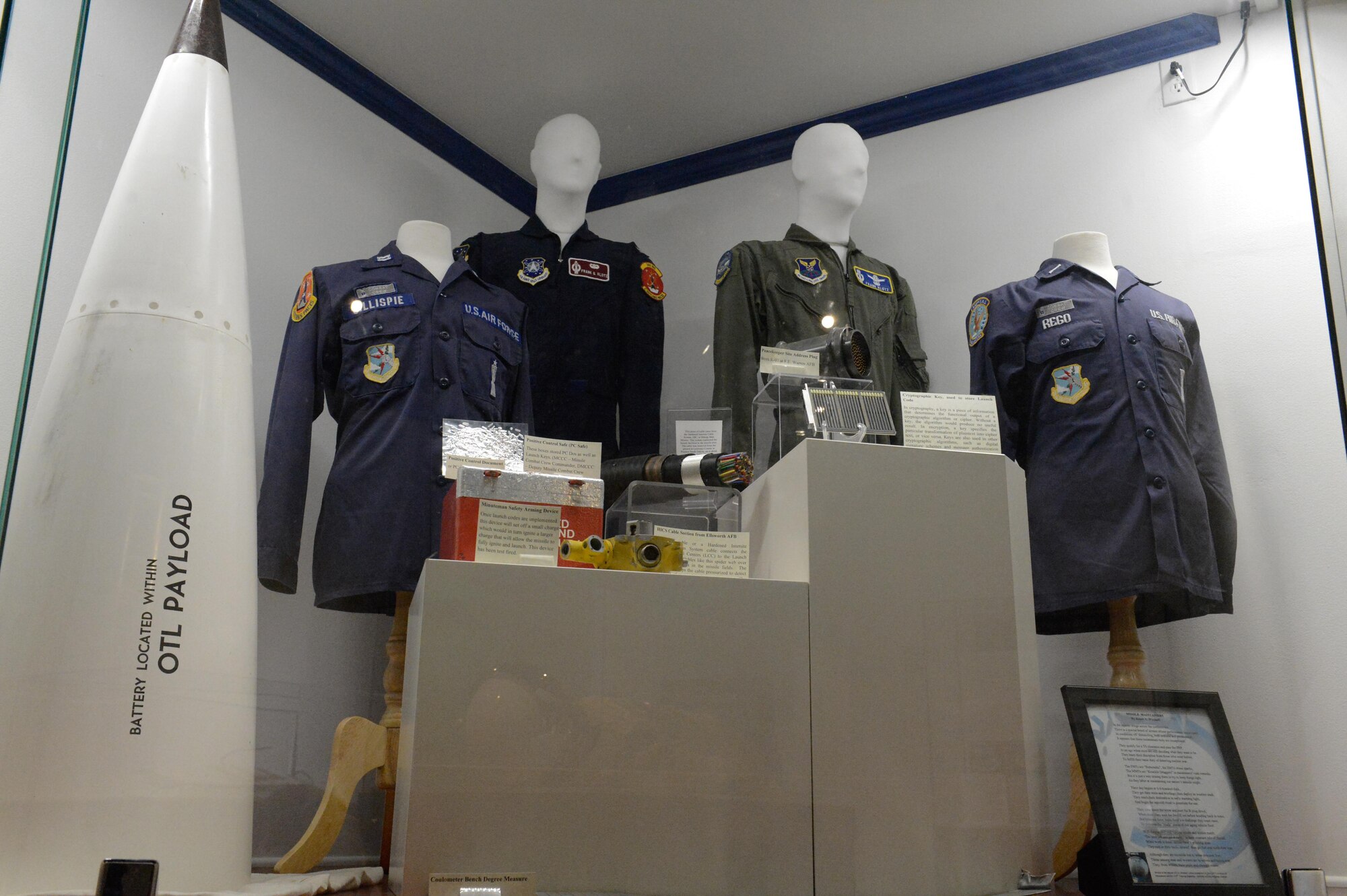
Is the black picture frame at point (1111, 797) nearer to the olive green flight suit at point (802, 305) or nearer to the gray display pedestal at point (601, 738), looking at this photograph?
the gray display pedestal at point (601, 738)

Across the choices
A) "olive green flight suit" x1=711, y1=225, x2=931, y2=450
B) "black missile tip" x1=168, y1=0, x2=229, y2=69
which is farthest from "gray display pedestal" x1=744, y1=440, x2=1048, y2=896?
"black missile tip" x1=168, y1=0, x2=229, y2=69

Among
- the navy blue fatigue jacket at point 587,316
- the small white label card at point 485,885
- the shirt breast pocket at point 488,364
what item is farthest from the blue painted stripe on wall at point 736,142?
the small white label card at point 485,885

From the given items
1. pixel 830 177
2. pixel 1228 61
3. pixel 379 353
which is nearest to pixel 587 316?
pixel 379 353

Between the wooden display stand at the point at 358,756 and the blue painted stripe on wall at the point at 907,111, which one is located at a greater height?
the blue painted stripe on wall at the point at 907,111

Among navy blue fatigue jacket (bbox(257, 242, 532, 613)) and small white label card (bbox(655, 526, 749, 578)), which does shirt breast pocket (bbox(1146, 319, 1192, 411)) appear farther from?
navy blue fatigue jacket (bbox(257, 242, 532, 613))

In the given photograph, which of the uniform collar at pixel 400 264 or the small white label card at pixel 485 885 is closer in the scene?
the small white label card at pixel 485 885

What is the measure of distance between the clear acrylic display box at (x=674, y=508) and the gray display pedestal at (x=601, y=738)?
222 millimetres

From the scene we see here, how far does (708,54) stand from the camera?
235cm

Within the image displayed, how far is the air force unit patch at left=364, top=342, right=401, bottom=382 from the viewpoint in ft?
7.33

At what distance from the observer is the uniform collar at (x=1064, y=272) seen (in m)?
2.29

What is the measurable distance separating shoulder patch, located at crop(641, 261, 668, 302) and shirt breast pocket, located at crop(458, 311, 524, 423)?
0.31m

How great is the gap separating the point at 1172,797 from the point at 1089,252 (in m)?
1.17

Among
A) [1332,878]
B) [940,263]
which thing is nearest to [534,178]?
[940,263]

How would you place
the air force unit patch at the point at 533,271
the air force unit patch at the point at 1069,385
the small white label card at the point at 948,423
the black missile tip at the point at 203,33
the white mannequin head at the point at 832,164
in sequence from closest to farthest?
1. the small white label card at the point at 948,423
2. the black missile tip at the point at 203,33
3. the air force unit patch at the point at 1069,385
4. the air force unit patch at the point at 533,271
5. the white mannequin head at the point at 832,164
